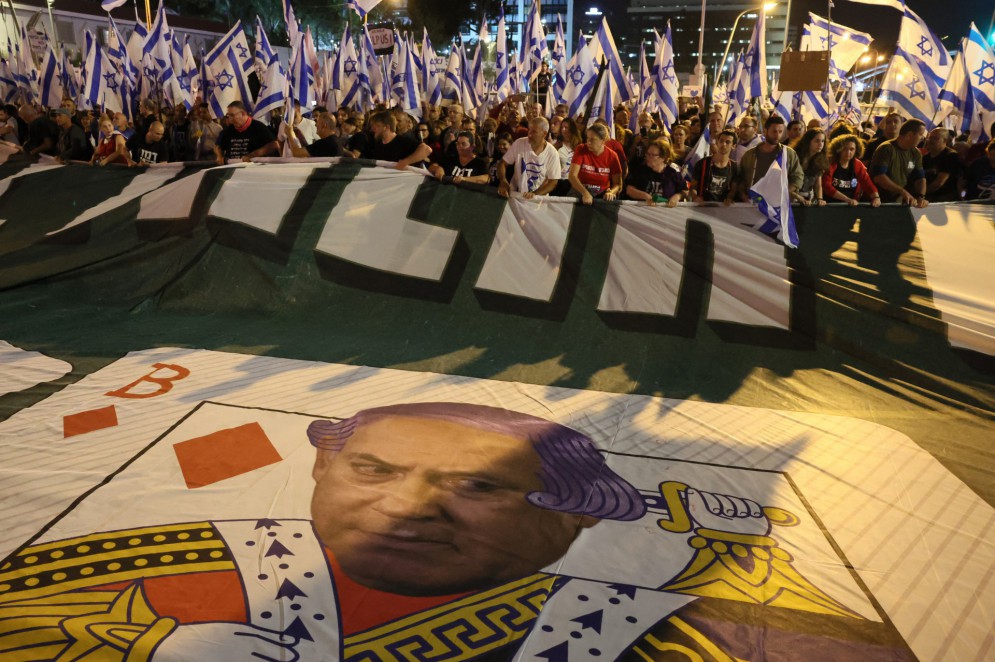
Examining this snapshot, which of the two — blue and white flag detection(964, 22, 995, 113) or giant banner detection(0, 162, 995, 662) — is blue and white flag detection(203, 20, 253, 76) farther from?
blue and white flag detection(964, 22, 995, 113)

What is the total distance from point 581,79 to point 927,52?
4300 millimetres

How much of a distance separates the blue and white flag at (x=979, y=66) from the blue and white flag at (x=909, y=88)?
0.58 meters

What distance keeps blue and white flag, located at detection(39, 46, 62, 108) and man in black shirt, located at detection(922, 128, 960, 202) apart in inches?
528

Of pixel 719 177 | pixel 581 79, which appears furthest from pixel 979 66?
pixel 581 79

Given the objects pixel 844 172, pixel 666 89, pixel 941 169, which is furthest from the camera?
pixel 666 89

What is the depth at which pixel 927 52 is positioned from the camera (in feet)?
26.6

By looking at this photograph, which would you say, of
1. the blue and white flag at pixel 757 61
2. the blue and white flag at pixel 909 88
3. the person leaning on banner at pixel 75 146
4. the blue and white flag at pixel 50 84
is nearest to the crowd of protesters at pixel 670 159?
the person leaning on banner at pixel 75 146

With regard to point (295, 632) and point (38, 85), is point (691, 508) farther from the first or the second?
point (38, 85)

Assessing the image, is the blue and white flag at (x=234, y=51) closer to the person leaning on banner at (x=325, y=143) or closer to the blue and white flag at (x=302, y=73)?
the blue and white flag at (x=302, y=73)

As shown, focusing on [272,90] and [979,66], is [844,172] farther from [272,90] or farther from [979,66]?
[272,90]

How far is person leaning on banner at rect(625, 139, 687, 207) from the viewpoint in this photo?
19.1 ft

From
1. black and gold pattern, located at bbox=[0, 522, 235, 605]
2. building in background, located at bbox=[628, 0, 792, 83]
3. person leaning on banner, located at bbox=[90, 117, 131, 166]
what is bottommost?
black and gold pattern, located at bbox=[0, 522, 235, 605]

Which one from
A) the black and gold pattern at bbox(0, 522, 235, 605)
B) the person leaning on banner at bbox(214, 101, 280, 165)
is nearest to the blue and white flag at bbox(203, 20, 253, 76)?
the person leaning on banner at bbox(214, 101, 280, 165)

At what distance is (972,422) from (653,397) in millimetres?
1825
